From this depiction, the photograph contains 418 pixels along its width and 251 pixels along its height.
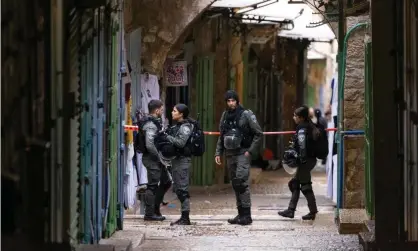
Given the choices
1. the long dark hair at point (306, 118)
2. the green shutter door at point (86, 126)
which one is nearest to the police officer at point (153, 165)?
the long dark hair at point (306, 118)

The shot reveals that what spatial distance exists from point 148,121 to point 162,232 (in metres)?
1.68

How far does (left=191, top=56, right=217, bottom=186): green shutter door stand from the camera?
61.1 ft

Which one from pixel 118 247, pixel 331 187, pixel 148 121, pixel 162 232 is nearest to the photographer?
pixel 118 247

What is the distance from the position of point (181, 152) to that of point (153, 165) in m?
0.65

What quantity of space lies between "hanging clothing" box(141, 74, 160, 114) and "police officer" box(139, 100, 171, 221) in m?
2.53

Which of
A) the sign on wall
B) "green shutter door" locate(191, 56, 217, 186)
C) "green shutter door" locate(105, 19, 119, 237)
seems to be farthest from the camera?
"green shutter door" locate(191, 56, 217, 186)

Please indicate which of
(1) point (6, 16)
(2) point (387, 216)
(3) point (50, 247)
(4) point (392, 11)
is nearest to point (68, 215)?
(3) point (50, 247)

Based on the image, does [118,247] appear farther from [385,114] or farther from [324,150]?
[324,150]

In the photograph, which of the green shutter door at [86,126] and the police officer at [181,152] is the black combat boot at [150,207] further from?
the green shutter door at [86,126]

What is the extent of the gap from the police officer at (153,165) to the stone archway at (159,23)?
2789 millimetres

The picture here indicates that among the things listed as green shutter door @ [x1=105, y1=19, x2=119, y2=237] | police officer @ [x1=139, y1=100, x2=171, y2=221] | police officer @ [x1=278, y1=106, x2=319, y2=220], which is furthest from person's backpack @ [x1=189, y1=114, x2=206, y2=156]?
green shutter door @ [x1=105, y1=19, x2=119, y2=237]

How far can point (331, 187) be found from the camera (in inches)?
626

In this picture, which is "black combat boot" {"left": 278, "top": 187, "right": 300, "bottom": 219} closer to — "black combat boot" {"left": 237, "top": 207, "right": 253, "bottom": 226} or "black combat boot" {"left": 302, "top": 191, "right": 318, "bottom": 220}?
"black combat boot" {"left": 302, "top": 191, "right": 318, "bottom": 220}

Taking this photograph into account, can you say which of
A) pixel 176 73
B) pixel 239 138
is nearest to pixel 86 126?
pixel 239 138
